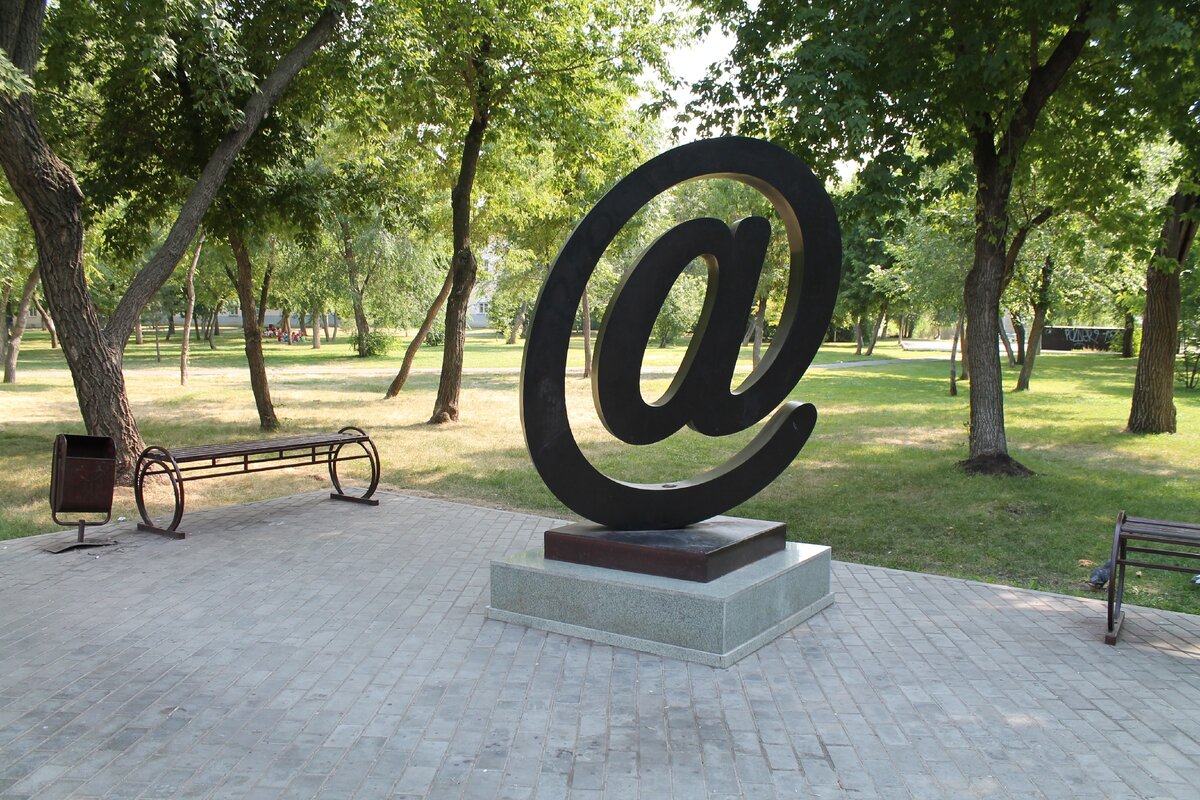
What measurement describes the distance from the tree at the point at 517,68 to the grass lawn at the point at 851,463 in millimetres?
4741

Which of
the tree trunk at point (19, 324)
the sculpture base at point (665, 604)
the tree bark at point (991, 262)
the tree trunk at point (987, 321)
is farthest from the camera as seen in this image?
the tree trunk at point (19, 324)

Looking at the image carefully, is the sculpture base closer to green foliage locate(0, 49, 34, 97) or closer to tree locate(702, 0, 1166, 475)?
tree locate(702, 0, 1166, 475)

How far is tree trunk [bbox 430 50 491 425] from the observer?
626 inches

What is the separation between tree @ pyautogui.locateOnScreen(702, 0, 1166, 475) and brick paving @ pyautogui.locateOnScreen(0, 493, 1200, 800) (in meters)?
5.31

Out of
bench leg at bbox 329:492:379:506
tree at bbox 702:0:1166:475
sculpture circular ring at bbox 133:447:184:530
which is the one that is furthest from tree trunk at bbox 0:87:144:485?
tree at bbox 702:0:1166:475

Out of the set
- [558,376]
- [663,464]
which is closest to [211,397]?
[663,464]

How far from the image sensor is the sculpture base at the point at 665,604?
5.62 meters

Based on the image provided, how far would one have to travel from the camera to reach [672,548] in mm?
5961

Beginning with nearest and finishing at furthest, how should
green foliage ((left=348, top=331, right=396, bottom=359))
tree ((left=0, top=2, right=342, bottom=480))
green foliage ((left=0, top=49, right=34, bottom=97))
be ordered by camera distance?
green foliage ((left=0, top=49, right=34, bottom=97)) < tree ((left=0, top=2, right=342, bottom=480)) < green foliage ((left=348, top=331, right=396, bottom=359))

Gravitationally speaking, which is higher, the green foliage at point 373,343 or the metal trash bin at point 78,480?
the green foliage at point 373,343

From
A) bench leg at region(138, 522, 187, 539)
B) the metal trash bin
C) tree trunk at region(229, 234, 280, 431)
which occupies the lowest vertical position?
bench leg at region(138, 522, 187, 539)

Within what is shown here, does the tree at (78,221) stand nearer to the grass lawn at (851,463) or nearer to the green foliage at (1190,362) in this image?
the grass lawn at (851,463)

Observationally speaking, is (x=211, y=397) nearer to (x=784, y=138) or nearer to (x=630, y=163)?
(x=630, y=163)

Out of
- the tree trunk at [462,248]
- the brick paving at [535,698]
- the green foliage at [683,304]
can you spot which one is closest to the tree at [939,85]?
the tree trunk at [462,248]
